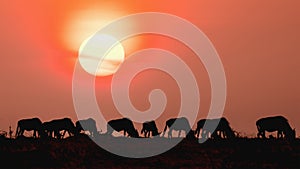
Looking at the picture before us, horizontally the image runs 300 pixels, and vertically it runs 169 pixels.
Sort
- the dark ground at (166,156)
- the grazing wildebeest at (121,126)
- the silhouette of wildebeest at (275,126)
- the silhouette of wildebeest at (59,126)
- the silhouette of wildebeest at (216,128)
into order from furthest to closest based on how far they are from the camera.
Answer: the grazing wildebeest at (121,126) → the silhouette of wildebeest at (59,126) → the silhouette of wildebeest at (216,128) → the silhouette of wildebeest at (275,126) → the dark ground at (166,156)

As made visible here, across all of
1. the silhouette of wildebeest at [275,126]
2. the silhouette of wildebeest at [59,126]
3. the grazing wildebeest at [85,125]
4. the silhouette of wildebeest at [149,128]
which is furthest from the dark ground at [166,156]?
the silhouette of wildebeest at [149,128]

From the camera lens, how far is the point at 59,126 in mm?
51562

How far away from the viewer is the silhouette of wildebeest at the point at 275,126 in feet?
153

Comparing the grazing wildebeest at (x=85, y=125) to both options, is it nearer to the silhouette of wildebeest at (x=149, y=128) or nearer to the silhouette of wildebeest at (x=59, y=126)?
the silhouette of wildebeest at (x=59, y=126)

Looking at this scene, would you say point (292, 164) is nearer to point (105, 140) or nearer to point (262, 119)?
point (105, 140)

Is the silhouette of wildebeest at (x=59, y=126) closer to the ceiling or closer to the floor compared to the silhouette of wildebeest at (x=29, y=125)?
closer to the floor

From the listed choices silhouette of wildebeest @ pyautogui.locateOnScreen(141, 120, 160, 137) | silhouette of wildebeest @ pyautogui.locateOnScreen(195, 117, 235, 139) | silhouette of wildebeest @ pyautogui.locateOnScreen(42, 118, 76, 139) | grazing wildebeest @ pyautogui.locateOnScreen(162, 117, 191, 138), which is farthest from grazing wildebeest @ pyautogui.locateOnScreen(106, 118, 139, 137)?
silhouette of wildebeest @ pyautogui.locateOnScreen(195, 117, 235, 139)

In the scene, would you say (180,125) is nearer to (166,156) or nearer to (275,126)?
(275,126)

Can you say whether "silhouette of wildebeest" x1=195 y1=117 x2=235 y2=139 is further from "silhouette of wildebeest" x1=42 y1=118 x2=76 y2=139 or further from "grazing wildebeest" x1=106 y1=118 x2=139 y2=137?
"silhouette of wildebeest" x1=42 y1=118 x2=76 y2=139

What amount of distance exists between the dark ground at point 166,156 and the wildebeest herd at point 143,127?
40.0 ft

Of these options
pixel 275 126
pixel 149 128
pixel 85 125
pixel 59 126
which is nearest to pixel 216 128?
pixel 275 126

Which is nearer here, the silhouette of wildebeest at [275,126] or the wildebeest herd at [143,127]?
the silhouette of wildebeest at [275,126]

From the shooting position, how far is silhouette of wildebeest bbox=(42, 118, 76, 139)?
51.4 metres

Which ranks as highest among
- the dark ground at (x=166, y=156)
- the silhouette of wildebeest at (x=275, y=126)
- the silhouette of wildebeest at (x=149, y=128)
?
the silhouette of wildebeest at (x=149, y=128)
